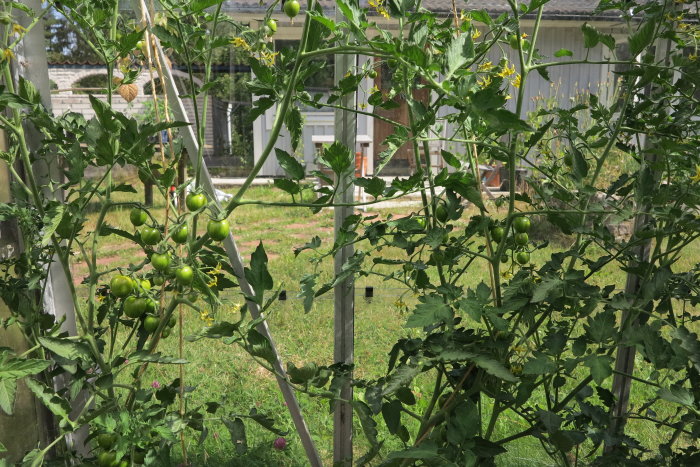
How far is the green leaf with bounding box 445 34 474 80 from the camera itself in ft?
2.80

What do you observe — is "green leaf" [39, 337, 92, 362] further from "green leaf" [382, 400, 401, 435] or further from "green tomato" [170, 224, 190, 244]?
"green leaf" [382, 400, 401, 435]

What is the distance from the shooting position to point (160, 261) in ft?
3.07

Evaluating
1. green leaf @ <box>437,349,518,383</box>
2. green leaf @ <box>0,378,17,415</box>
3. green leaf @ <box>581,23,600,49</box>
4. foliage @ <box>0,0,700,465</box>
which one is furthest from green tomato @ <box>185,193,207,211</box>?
green leaf @ <box>581,23,600,49</box>

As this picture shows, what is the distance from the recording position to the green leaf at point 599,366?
3.00 feet

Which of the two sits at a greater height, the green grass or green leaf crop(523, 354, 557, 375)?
green leaf crop(523, 354, 557, 375)

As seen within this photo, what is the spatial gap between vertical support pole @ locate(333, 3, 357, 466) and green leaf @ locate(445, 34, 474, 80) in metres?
0.47

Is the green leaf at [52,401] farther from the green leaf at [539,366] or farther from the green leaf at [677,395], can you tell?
Result: the green leaf at [677,395]

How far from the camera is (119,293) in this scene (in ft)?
3.29

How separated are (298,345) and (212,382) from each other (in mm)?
364

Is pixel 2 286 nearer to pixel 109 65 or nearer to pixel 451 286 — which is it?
pixel 109 65

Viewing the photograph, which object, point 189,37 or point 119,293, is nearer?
point 119,293

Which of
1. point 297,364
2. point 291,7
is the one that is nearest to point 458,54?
point 291,7

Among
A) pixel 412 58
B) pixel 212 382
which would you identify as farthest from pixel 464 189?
pixel 212 382

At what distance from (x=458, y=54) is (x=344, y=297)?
2.56ft
